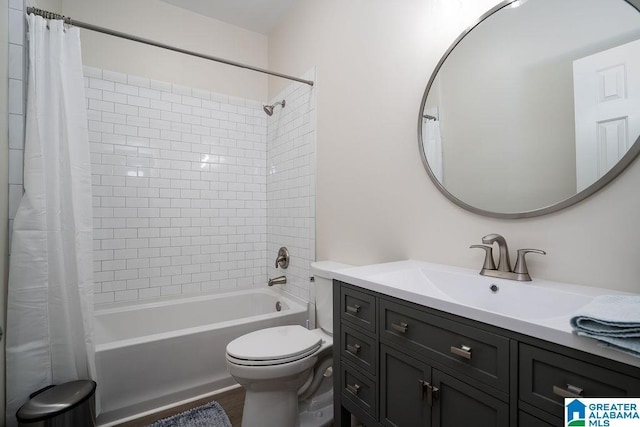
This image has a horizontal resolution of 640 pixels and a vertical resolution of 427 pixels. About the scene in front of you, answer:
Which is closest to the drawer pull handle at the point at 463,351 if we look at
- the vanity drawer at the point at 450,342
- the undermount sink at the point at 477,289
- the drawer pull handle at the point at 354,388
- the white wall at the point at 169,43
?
the vanity drawer at the point at 450,342

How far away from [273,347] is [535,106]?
5.00 ft

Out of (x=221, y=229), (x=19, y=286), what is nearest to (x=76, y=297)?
(x=19, y=286)

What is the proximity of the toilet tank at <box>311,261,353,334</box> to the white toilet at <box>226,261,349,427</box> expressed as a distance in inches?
5.0

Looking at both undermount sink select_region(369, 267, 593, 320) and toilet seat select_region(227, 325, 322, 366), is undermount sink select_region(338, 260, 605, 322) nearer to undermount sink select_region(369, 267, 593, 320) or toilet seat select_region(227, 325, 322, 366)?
undermount sink select_region(369, 267, 593, 320)

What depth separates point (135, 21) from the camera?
97.6 inches

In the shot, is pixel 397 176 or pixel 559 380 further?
pixel 397 176

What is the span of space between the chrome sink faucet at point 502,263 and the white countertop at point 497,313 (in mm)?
38

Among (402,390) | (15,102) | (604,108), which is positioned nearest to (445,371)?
(402,390)

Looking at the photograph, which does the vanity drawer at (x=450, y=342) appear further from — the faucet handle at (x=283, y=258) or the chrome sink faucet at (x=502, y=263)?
the faucet handle at (x=283, y=258)

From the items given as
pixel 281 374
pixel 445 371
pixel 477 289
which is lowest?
pixel 281 374

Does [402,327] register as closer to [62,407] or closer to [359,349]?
[359,349]

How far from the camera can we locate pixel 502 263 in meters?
1.10

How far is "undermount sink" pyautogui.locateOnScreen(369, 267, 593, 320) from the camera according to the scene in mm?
900

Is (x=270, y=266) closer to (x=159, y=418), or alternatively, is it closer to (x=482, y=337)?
(x=159, y=418)
